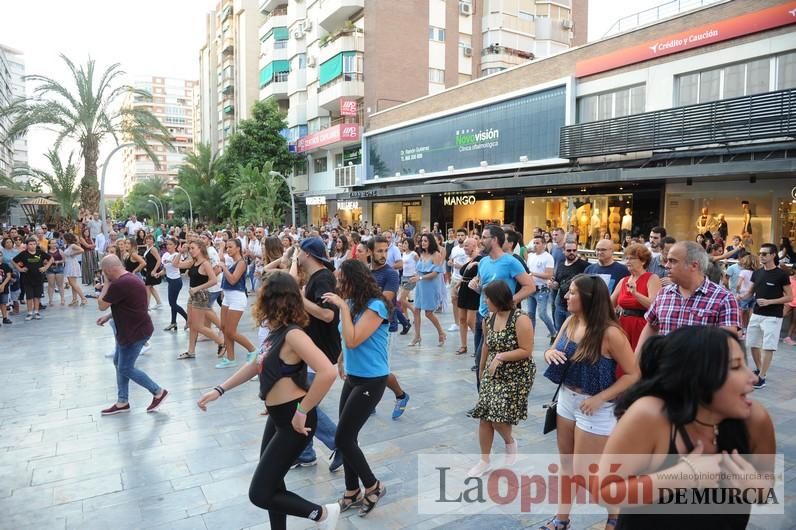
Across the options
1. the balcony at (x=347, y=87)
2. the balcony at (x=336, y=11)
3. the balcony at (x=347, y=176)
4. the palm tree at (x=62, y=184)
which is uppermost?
the balcony at (x=336, y=11)

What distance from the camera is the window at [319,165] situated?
40.8 metres

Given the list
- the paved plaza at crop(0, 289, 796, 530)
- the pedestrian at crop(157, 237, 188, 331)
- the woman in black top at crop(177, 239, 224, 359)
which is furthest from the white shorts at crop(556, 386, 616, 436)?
the pedestrian at crop(157, 237, 188, 331)

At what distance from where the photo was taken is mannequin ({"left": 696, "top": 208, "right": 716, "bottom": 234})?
17.2 meters

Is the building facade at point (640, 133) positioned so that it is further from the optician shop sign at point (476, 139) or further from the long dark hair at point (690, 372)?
the long dark hair at point (690, 372)

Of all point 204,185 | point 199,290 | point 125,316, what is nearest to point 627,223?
point 199,290

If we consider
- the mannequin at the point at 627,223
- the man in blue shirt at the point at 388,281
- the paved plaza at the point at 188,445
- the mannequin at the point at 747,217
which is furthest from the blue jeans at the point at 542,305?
the mannequin at the point at 627,223

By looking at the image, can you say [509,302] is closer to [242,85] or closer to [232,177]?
[232,177]

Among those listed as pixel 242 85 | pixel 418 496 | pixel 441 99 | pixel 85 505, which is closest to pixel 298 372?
pixel 418 496

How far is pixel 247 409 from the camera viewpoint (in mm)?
6113

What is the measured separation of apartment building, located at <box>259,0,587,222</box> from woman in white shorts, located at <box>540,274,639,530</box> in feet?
101

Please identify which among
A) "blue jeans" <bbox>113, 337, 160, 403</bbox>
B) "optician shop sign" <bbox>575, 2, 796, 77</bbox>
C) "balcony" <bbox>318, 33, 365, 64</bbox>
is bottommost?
"blue jeans" <bbox>113, 337, 160, 403</bbox>

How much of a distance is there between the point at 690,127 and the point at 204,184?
44.4 metres

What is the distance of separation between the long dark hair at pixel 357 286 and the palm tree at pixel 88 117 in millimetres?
20719

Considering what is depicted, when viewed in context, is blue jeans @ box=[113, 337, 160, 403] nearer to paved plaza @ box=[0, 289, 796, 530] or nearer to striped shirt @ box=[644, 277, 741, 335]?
paved plaza @ box=[0, 289, 796, 530]
